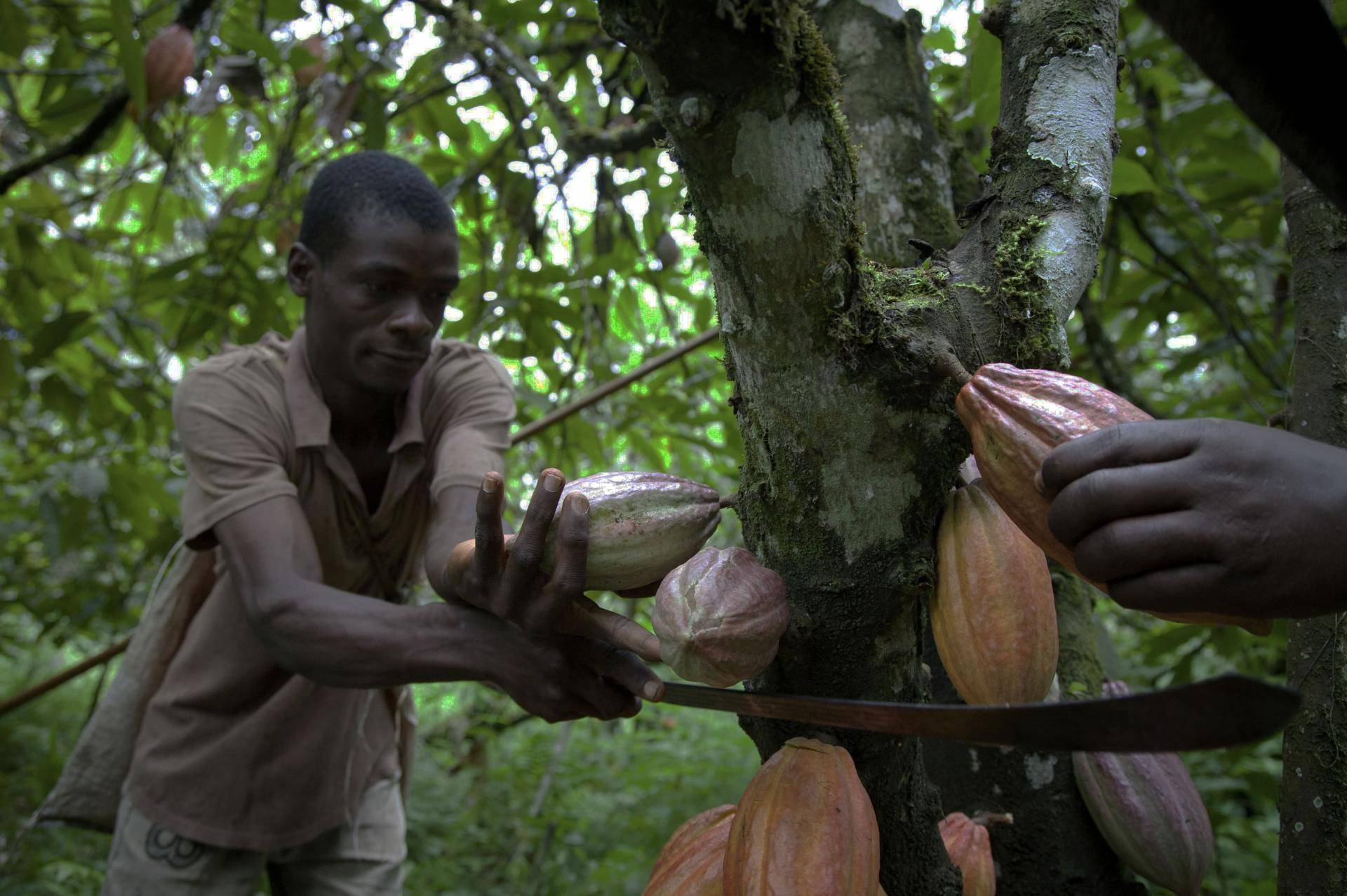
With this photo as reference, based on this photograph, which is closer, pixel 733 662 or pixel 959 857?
pixel 733 662

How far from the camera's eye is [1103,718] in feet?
1.91

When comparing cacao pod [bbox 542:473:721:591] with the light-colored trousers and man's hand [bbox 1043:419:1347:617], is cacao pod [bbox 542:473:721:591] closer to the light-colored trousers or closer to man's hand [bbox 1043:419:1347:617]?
man's hand [bbox 1043:419:1347:617]

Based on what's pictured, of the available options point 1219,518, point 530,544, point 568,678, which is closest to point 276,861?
point 568,678

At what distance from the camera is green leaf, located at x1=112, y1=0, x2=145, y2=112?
1859 mm

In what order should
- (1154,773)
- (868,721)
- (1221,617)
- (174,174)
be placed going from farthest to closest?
(174,174), (1154,773), (868,721), (1221,617)

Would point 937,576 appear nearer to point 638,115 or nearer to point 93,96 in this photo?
point 638,115

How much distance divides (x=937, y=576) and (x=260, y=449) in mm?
1333

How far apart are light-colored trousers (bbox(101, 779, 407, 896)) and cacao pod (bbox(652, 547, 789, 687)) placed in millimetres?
1501

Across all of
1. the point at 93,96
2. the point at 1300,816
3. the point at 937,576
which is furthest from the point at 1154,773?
the point at 93,96

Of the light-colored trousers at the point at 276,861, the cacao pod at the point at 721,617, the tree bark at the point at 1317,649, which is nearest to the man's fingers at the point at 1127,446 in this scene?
the cacao pod at the point at 721,617


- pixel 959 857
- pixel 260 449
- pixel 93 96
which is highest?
pixel 93 96

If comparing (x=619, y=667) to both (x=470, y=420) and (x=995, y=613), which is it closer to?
(x=995, y=613)

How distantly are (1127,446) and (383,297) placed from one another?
1.50m

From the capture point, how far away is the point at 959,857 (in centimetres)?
101
